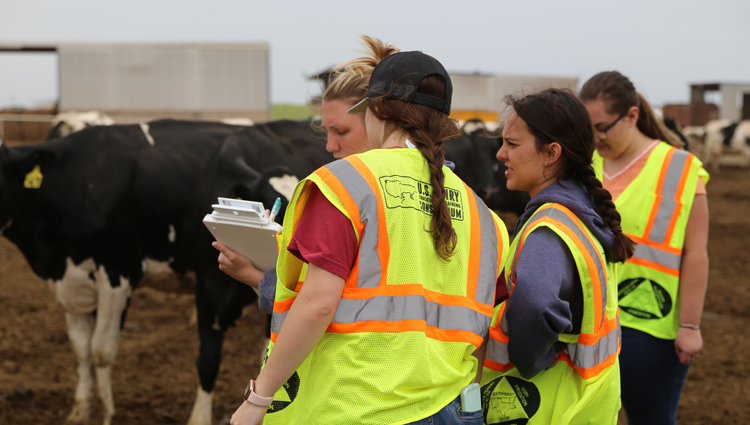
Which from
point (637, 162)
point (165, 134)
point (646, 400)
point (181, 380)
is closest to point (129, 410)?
point (181, 380)

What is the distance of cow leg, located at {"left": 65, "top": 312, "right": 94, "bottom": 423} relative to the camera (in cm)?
378

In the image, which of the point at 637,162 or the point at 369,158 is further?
the point at 637,162

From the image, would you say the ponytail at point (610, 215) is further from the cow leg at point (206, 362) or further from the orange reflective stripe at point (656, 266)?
the cow leg at point (206, 362)

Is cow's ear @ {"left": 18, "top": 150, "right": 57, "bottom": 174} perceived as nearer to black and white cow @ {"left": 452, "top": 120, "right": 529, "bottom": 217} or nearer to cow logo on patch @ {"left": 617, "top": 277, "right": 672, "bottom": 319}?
cow logo on patch @ {"left": 617, "top": 277, "right": 672, "bottom": 319}

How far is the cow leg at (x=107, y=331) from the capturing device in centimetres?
381

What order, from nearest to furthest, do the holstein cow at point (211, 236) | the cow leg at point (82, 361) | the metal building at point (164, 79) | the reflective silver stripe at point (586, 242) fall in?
the reflective silver stripe at point (586, 242), the holstein cow at point (211, 236), the cow leg at point (82, 361), the metal building at point (164, 79)

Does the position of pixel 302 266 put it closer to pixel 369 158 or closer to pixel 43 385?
pixel 369 158

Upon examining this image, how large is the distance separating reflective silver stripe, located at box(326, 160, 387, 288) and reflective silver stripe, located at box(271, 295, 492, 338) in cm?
4

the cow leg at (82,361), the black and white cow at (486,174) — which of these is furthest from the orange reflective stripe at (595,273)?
the black and white cow at (486,174)

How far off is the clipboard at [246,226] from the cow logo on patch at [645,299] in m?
1.42

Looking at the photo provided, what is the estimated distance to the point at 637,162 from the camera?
96.9 inches

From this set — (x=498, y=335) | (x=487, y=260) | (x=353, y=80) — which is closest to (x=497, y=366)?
(x=498, y=335)

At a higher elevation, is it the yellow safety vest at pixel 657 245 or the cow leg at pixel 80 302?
the yellow safety vest at pixel 657 245

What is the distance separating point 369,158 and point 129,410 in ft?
11.6
